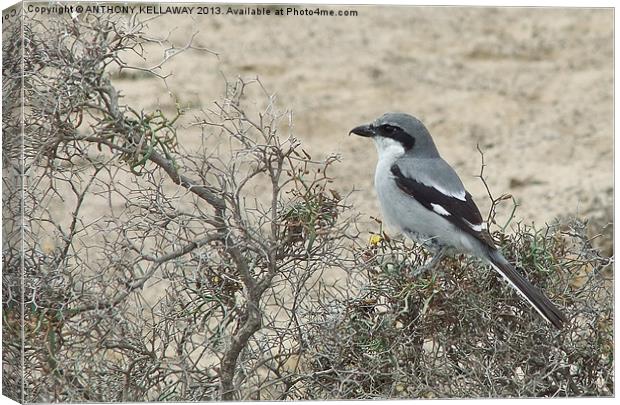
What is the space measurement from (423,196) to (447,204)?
0.11 m

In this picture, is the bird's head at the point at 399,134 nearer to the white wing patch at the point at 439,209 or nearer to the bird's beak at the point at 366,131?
the bird's beak at the point at 366,131

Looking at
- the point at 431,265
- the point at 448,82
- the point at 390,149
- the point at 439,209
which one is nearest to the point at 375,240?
the point at 431,265

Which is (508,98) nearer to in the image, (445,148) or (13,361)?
(445,148)

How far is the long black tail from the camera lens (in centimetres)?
458

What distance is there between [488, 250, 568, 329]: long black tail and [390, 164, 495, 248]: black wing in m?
0.19

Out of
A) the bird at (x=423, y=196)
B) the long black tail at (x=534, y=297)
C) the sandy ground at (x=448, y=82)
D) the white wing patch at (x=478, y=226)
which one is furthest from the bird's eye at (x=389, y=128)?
the sandy ground at (x=448, y=82)

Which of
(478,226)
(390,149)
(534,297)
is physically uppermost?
(390,149)

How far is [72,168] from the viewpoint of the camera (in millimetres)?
4504

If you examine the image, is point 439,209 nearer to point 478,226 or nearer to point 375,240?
point 478,226

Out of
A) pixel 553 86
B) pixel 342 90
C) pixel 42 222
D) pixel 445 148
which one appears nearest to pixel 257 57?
pixel 342 90

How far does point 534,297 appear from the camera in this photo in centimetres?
458

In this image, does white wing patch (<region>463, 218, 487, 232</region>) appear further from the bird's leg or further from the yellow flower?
the yellow flower

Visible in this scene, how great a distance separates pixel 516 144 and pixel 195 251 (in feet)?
15.9

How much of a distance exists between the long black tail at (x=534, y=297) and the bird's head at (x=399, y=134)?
752 millimetres
